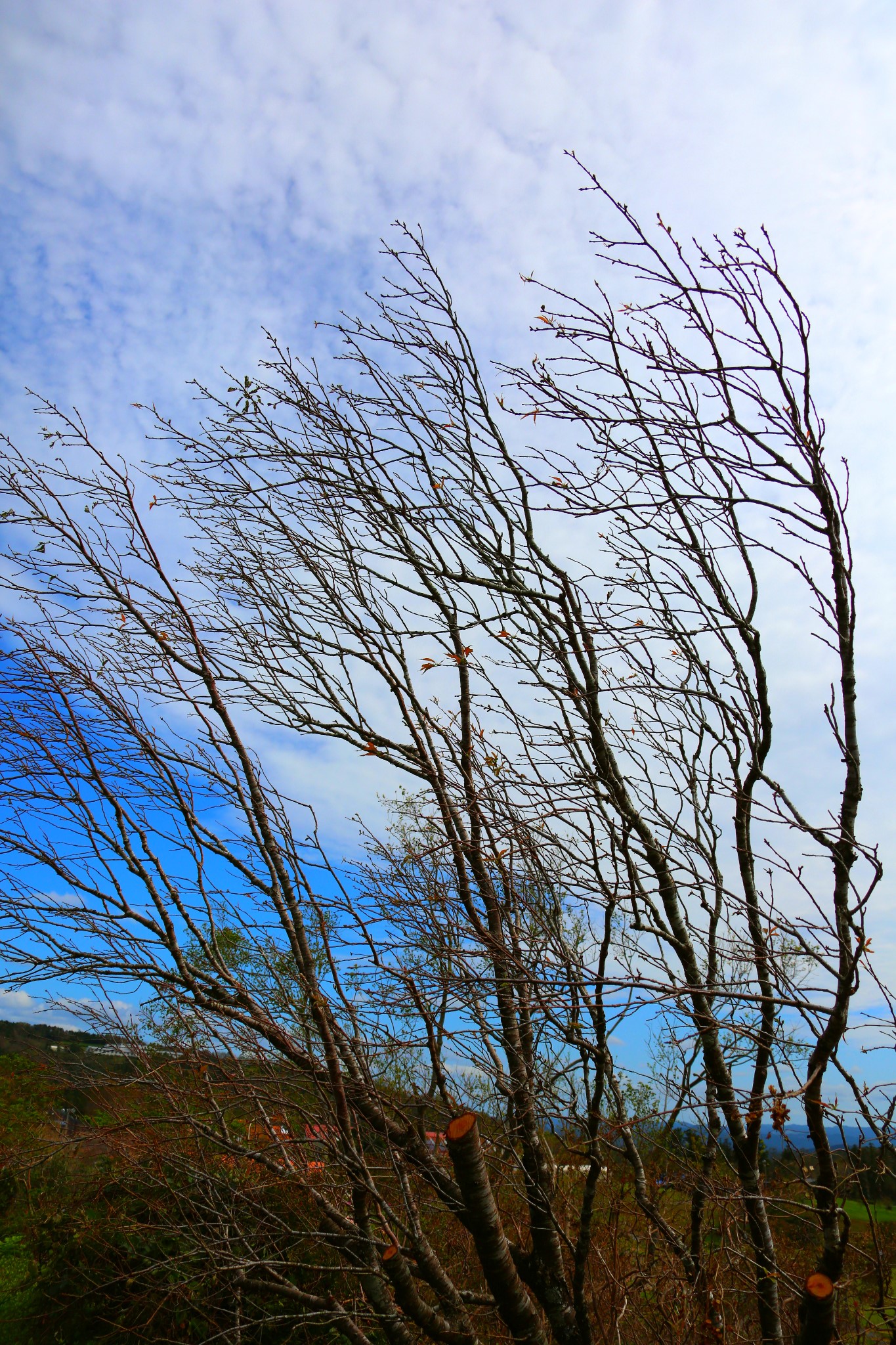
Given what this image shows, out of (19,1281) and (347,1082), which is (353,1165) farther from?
(19,1281)

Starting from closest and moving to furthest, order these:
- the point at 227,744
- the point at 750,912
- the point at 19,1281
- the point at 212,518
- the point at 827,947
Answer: the point at 827,947
the point at 750,912
the point at 227,744
the point at 212,518
the point at 19,1281

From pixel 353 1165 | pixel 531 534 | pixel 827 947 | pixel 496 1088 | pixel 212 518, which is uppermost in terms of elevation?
pixel 212 518

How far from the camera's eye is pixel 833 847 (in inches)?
97.0

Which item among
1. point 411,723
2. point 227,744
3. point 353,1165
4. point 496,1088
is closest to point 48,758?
point 227,744

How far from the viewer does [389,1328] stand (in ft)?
13.1

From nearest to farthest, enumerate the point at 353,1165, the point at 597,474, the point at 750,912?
the point at 750,912 → the point at 597,474 → the point at 353,1165

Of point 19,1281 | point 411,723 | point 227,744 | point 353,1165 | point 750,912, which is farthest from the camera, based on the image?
point 19,1281

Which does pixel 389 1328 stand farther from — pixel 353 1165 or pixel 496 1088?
pixel 496 1088

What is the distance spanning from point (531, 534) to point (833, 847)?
2.58 meters

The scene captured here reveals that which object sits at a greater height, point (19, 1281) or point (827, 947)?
point (827, 947)

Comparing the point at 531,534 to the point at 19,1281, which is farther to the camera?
the point at 19,1281

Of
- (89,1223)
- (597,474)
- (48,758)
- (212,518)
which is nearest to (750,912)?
(597,474)

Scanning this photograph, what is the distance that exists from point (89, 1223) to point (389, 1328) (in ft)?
13.4

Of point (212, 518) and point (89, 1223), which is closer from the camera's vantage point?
point (212, 518)
